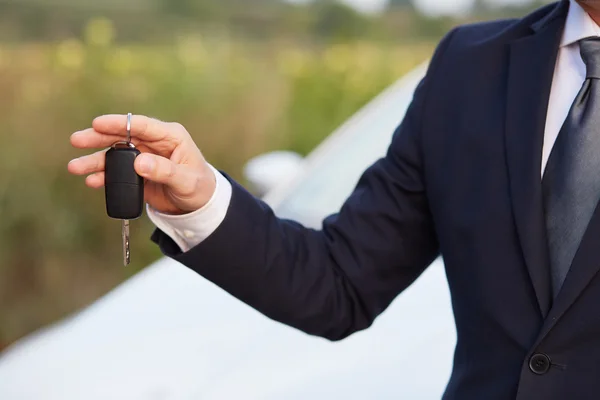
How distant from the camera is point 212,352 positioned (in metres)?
1.86

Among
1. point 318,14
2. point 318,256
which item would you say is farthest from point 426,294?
point 318,14

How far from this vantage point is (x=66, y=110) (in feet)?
16.3

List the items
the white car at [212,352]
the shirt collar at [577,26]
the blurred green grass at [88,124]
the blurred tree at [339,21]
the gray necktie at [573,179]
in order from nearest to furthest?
1. the gray necktie at [573,179]
2. the shirt collar at [577,26]
3. the white car at [212,352]
4. the blurred green grass at [88,124]
5. the blurred tree at [339,21]

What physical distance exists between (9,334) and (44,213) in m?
0.65

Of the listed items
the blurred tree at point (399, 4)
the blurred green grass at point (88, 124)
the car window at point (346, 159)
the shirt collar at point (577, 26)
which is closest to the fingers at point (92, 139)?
the shirt collar at point (577, 26)

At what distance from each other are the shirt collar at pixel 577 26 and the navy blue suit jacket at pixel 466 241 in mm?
17

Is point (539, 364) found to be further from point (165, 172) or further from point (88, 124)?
point (88, 124)

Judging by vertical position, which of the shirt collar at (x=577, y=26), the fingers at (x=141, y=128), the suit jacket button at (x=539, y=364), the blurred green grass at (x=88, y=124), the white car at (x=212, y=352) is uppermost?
the shirt collar at (x=577, y=26)

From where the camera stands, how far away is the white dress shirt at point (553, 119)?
1268 millimetres

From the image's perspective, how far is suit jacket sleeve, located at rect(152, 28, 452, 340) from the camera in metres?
1.37

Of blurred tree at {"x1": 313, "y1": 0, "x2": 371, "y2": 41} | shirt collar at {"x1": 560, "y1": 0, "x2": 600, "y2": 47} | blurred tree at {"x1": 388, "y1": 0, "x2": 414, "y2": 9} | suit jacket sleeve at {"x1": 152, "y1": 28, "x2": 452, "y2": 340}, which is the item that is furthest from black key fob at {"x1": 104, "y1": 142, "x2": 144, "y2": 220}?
blurred tree at {"x1": 388, "y1": 0, "x2": 414, "y2": 9}

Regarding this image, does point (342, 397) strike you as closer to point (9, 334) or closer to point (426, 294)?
point (426, 294)

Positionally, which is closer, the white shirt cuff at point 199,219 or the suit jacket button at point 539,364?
the suit jacket button at point 539,364

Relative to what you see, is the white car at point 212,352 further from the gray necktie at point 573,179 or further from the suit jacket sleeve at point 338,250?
the gray necktie at point 573,179
